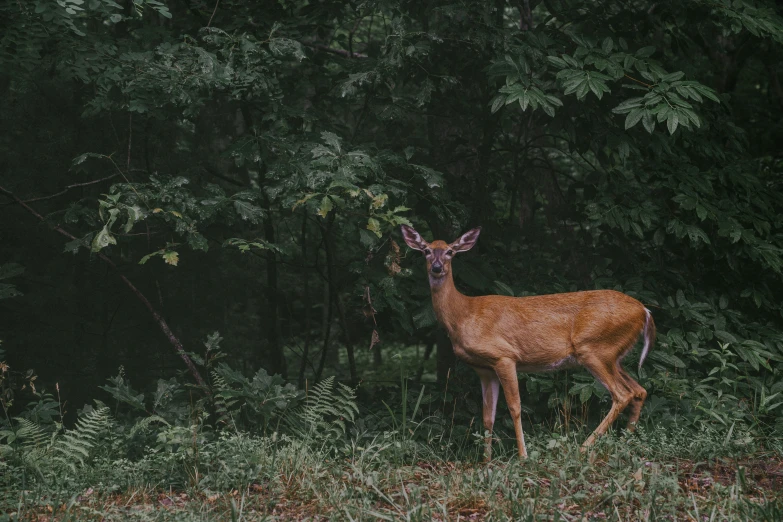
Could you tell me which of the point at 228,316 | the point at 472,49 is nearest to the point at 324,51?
the point at 472,49

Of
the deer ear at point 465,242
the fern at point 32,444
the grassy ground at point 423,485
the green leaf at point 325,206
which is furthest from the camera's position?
the deer ear at point 465,242

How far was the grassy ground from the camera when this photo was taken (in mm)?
4539

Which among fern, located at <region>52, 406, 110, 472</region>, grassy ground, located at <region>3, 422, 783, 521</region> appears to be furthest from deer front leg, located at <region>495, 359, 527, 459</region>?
fern, located at <region>52, 406, 110, 472</region>

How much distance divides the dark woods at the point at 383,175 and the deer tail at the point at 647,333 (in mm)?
276

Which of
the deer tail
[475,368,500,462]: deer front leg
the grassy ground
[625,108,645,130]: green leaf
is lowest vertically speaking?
[475,368,500,462]: deer front leg

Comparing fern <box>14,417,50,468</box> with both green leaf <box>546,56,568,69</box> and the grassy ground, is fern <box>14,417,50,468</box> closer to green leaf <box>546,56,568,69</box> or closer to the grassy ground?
the grassy ground

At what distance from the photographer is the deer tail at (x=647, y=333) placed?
6.35 metres

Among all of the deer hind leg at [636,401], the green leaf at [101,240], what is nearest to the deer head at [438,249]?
the deer hind leg at [636,401]

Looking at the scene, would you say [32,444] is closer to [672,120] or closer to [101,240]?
[101,240]

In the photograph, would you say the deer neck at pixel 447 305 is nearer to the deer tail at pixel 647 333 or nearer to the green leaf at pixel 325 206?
the green leaf at pixel 325 206

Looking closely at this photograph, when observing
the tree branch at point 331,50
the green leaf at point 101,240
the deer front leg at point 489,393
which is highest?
the tree branch at point 331,50

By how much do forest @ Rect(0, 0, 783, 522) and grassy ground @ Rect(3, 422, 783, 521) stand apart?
0.02m

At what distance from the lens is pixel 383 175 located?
6.54 m

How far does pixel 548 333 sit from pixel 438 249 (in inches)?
39.5
